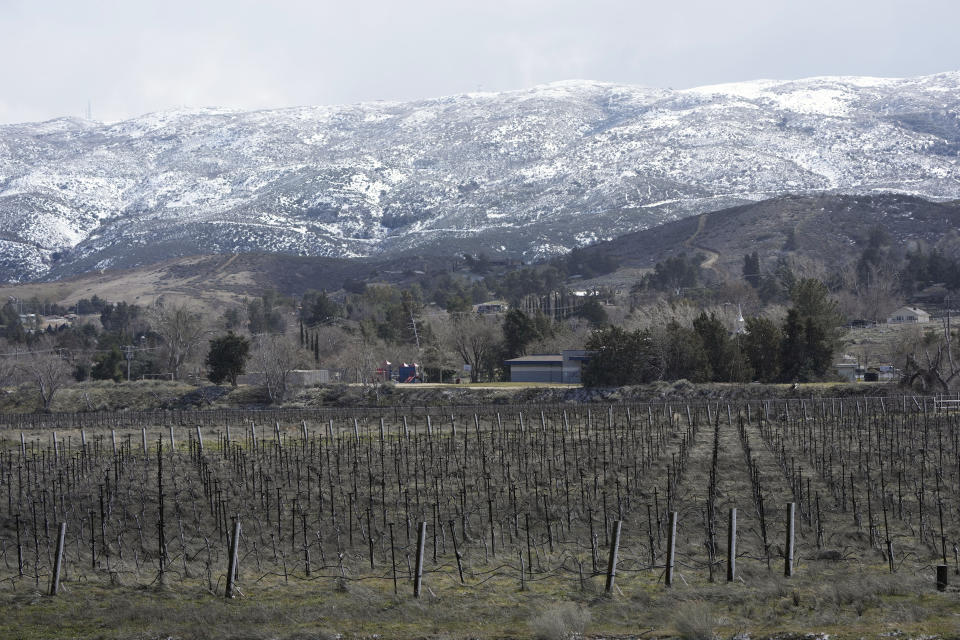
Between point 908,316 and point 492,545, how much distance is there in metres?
105

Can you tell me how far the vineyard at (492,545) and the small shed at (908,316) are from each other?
82044 mm

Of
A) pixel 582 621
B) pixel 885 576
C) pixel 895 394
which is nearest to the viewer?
pixel 582 621

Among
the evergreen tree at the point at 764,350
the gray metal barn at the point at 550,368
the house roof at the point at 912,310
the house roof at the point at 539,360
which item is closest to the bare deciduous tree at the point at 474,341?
the house roof at the point at 539,360

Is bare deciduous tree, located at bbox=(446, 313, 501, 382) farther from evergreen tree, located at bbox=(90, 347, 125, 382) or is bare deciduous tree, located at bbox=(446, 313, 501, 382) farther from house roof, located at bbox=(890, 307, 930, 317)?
house roof, located at bbox=(890, 307, 930, 317)

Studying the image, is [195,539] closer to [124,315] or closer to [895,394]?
[895,394]

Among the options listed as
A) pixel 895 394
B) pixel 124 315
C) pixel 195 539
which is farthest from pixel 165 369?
pixel 195 539

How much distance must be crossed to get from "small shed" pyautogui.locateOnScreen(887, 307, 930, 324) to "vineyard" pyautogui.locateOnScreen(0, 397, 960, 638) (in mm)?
82044

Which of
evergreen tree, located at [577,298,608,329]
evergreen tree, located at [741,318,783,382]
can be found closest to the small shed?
evergreen tree, located at [577,298,608,329]

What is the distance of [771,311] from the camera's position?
118938mm

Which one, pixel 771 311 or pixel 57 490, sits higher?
pixel 771 311

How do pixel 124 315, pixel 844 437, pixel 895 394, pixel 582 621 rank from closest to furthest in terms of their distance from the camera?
pixel 582 621, pixel 844 437, pixel 895 394, pixel 124 315

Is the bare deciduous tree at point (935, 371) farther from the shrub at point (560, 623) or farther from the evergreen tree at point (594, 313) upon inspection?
the shrub at point (560, 623)

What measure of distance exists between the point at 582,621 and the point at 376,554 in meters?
8.06

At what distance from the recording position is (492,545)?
24.7 m
